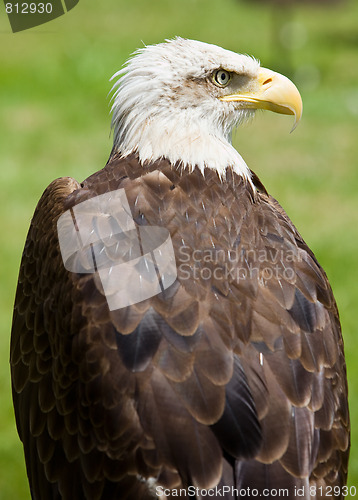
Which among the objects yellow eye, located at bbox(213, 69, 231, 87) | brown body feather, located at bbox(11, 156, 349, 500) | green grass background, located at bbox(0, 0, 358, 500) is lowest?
brown body feather, located at bbox(11, 156, 349, 500)

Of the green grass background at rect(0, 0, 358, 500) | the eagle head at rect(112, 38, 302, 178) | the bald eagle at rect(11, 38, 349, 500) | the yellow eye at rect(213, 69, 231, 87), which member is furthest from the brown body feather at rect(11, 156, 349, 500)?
the green grass background at rect(0, 0, 358, 500)

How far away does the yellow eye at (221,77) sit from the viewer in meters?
3.70

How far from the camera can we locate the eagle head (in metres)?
3.62

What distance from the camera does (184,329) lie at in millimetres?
3102

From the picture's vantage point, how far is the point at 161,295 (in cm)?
317

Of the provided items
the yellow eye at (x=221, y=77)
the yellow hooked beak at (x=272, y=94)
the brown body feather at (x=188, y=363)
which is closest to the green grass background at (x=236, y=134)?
the brown body feather at (x=188, y=363)

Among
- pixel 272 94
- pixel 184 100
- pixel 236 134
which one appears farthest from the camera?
pixel 236 134

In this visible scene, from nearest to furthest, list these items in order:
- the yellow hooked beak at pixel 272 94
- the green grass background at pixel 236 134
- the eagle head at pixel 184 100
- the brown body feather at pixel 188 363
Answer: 1. the brown body feather at pixel 188 363
2. the eagle head at pixel 184 100
3. the yellow hooked beak at pixel 272 94
4. the green grass background at pixel 236 134

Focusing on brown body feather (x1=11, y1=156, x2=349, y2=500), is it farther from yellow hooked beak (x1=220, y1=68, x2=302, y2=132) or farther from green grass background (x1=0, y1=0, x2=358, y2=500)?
green grass background (x1=0, y1=0, x2=358, y2=500)

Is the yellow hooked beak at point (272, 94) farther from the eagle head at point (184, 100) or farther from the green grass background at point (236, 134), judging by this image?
the green grass background at point (236, 134)

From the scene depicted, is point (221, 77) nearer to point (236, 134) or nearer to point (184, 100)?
point (184, 100)

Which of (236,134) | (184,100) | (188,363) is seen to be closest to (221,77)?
(184,100)

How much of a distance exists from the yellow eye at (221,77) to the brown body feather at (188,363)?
0.43m

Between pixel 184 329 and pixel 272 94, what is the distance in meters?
1.30
